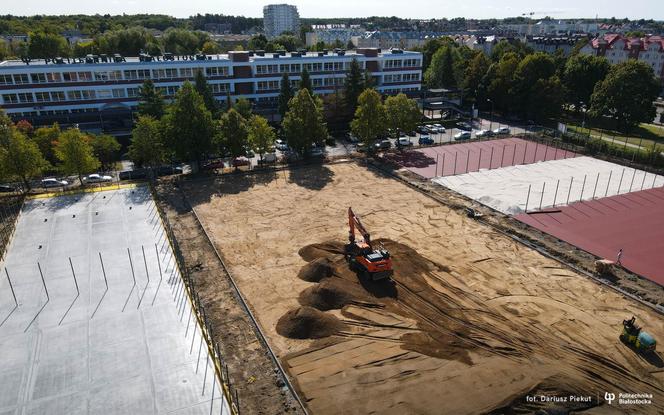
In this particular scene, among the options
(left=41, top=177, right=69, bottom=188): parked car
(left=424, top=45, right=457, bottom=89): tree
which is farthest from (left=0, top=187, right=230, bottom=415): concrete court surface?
(left=424, top=45, right=457, bottom=89): tree

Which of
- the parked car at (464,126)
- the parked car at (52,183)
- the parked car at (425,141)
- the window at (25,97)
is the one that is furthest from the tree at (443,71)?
the parked car at (52,183)

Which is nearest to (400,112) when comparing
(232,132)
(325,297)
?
(232,132)

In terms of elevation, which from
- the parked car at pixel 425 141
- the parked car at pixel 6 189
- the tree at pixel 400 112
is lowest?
the parked car at pixel 6 189

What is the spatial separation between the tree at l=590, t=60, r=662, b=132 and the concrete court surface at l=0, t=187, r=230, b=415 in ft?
219

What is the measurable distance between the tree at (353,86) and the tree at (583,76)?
37.9 m

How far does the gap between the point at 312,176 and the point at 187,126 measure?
14.3m

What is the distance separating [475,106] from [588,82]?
1914 centimetres

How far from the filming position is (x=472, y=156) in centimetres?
5431

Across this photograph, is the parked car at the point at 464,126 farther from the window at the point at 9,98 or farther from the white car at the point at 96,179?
the window at the point at 9,98

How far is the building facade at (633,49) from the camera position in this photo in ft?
342

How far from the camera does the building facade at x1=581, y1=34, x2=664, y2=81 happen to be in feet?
342

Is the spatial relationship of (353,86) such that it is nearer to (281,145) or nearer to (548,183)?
(281,145)

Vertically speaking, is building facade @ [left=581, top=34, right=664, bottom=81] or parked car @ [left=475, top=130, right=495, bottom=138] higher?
building facade @ [left=581, top=34, right=664, bottom=81]

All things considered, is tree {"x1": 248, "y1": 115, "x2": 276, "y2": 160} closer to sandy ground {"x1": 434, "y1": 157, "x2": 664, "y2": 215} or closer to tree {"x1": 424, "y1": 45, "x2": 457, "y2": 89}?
sandy ground {"x1": 434, "y1": 157, "x2": 664, "y2": 215}
